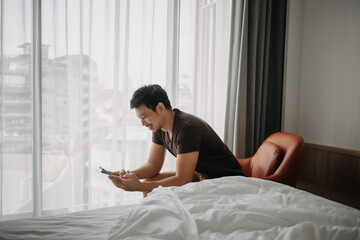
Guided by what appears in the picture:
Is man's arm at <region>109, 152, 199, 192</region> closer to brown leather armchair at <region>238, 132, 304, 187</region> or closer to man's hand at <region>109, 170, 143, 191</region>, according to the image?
man's hand at <region>109, 170, 143, 191</region>

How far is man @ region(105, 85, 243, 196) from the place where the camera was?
1.58 m

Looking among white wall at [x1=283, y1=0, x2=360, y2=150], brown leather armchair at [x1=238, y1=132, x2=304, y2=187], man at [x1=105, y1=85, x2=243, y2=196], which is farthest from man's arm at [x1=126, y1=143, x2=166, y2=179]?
white wall at [x1=283, y1=0, x2=360, y2=150]

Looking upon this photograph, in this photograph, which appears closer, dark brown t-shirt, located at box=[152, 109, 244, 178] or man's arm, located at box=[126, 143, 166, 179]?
dark brown t-shirt, located at box=[152, 109, 244, 178]

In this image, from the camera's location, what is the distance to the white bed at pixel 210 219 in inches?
32.0

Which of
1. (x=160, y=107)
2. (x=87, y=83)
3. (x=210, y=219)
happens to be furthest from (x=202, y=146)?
(x=87, y=83)

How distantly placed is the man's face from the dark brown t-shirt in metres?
0.13

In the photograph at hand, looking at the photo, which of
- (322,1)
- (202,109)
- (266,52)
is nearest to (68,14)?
(202,109)

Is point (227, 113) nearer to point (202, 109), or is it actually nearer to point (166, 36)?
point (202, 109)

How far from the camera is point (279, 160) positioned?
1.84m

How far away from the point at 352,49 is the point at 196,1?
4.91 feet

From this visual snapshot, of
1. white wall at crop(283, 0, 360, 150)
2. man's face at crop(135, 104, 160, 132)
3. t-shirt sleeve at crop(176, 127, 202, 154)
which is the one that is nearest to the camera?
t-shirt sleeve at crop(176, 127, 202, 154)

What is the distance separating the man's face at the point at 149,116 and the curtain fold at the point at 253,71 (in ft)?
3.08

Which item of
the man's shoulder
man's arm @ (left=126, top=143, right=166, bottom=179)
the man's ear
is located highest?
the man's ear

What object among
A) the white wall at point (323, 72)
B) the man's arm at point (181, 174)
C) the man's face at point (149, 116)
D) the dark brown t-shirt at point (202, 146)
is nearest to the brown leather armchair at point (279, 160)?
the dark brown t-shirt at point (202, 146)
